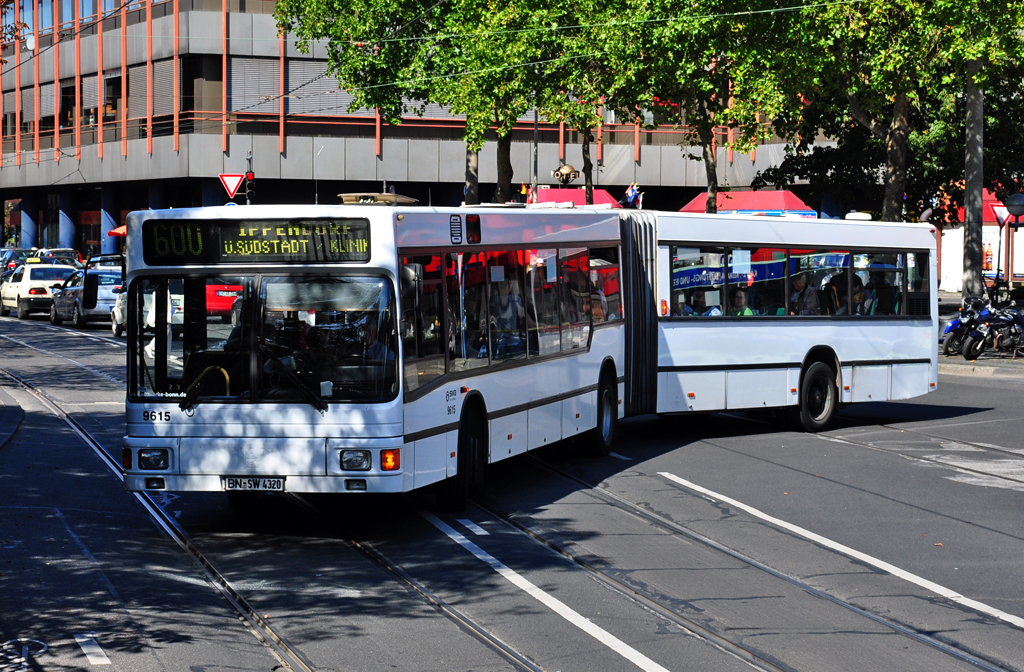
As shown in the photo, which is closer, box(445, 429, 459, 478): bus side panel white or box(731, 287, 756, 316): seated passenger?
box(445, 429, 459, 478): bus side panel white

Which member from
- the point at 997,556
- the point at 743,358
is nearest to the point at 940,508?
the point at 997,556

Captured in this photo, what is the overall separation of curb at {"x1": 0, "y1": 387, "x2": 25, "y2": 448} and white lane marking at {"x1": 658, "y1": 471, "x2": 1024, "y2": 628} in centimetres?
759

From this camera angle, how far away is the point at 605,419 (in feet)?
47.6

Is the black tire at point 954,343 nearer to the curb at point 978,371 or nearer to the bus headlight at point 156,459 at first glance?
the curb at point 978,371

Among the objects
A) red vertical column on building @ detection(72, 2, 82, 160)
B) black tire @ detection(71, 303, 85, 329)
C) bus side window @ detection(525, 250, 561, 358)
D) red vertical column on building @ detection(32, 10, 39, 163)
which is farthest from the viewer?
red vertical column on building @ detection(32, 10, 39, 163)

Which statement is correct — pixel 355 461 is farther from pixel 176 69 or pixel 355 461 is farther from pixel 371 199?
pixel 176 69

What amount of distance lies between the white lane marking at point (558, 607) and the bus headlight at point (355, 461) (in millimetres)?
901

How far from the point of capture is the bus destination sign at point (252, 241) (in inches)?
378

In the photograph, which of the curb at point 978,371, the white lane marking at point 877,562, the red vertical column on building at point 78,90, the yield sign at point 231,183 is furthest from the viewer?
the red vertical column on building at point 78,90

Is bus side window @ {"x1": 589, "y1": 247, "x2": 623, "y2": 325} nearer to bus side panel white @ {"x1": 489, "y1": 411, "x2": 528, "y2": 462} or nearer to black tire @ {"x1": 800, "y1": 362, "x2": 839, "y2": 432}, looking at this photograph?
bus side panel white @ {"x1": 489, "y1": 411, "x2": 528, "y2": 462}

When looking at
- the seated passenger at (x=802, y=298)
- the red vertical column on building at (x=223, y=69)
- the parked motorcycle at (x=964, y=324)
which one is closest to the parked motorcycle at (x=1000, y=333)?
the parked motorcycle at (x=964, y=324)

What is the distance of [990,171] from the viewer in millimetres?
40969

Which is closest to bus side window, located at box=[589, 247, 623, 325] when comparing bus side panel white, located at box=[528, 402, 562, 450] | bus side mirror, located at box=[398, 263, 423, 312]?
bus side panel white, located at box=[528, 402, 562, 450]

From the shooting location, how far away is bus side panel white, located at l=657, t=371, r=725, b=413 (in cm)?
1559
